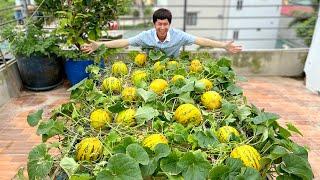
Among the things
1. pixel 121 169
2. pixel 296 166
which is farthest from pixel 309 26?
pixel 121 169

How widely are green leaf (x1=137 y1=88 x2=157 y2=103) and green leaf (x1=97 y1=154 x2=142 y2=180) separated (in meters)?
0.46

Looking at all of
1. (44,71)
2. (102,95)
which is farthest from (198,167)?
(44,71)

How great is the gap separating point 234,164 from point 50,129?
699 mm

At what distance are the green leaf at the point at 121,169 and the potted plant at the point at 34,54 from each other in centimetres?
294

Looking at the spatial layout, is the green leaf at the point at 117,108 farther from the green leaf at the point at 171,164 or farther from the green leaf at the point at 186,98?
the green leaf at the point at 171,164

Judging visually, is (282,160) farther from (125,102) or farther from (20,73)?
(20,73)

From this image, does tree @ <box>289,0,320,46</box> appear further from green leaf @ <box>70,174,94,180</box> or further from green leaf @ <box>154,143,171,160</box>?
green leaf @ <box>70,174,94,180</box>

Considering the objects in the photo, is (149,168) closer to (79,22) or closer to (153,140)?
(153,140)

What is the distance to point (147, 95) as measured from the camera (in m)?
1.41

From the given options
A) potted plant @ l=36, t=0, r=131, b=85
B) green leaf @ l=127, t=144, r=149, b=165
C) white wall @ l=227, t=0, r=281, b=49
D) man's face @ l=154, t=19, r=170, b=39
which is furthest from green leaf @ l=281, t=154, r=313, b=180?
white wall @ l=227, t=0, r=281, b=49

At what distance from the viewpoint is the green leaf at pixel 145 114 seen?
1258mm

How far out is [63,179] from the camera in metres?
1.05

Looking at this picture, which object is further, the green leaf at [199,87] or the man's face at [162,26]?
the man's face at [162,26]

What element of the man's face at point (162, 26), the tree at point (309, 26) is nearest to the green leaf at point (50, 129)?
the man's face at point (162, 26)
